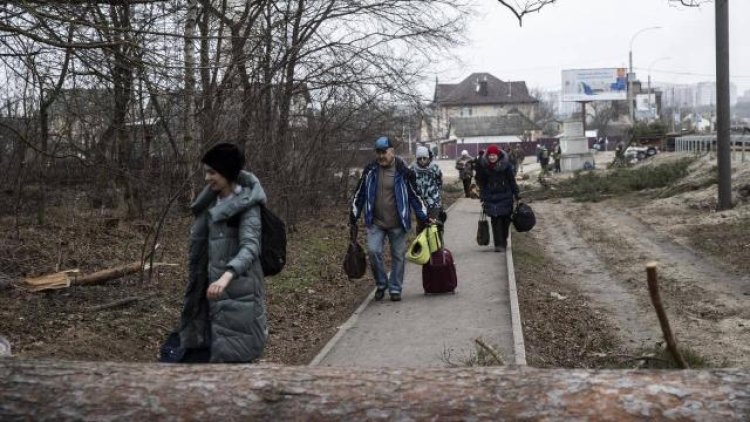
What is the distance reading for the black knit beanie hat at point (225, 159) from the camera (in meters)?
5.25

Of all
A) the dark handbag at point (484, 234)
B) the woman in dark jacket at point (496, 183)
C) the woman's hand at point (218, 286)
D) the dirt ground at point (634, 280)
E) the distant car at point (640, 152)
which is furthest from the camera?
the distant car at point (640, 152)

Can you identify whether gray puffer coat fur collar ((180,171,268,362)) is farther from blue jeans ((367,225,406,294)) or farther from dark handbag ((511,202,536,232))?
dark handbag ((511,202,536,232))

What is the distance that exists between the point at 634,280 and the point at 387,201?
14.6ft

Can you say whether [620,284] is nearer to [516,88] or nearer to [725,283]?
[725,283]

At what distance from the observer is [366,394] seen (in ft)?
11.0

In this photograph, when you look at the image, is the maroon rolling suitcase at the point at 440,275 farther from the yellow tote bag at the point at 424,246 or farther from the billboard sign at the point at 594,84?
the billboard sign at the point at 594,84

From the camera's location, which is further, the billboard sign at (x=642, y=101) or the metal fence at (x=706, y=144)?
the billboard sign at (x=642, y=101)

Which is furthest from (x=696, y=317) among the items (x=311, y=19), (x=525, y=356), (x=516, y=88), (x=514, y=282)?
(x=516, y=88)

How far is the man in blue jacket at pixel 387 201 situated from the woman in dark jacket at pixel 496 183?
369 cm

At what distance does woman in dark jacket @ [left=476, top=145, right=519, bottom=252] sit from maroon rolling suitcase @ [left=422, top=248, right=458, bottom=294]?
317 centimetres

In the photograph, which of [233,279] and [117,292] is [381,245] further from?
[233,279]

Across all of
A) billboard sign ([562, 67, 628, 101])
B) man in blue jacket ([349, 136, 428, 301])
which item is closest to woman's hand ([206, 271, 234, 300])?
man in blue jacket ([349, 136, 428, 301])

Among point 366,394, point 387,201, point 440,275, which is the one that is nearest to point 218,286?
point 366,394

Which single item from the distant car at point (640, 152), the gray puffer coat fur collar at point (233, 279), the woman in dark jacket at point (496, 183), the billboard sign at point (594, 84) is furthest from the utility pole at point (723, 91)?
the billboard sign at point (594, 84)
